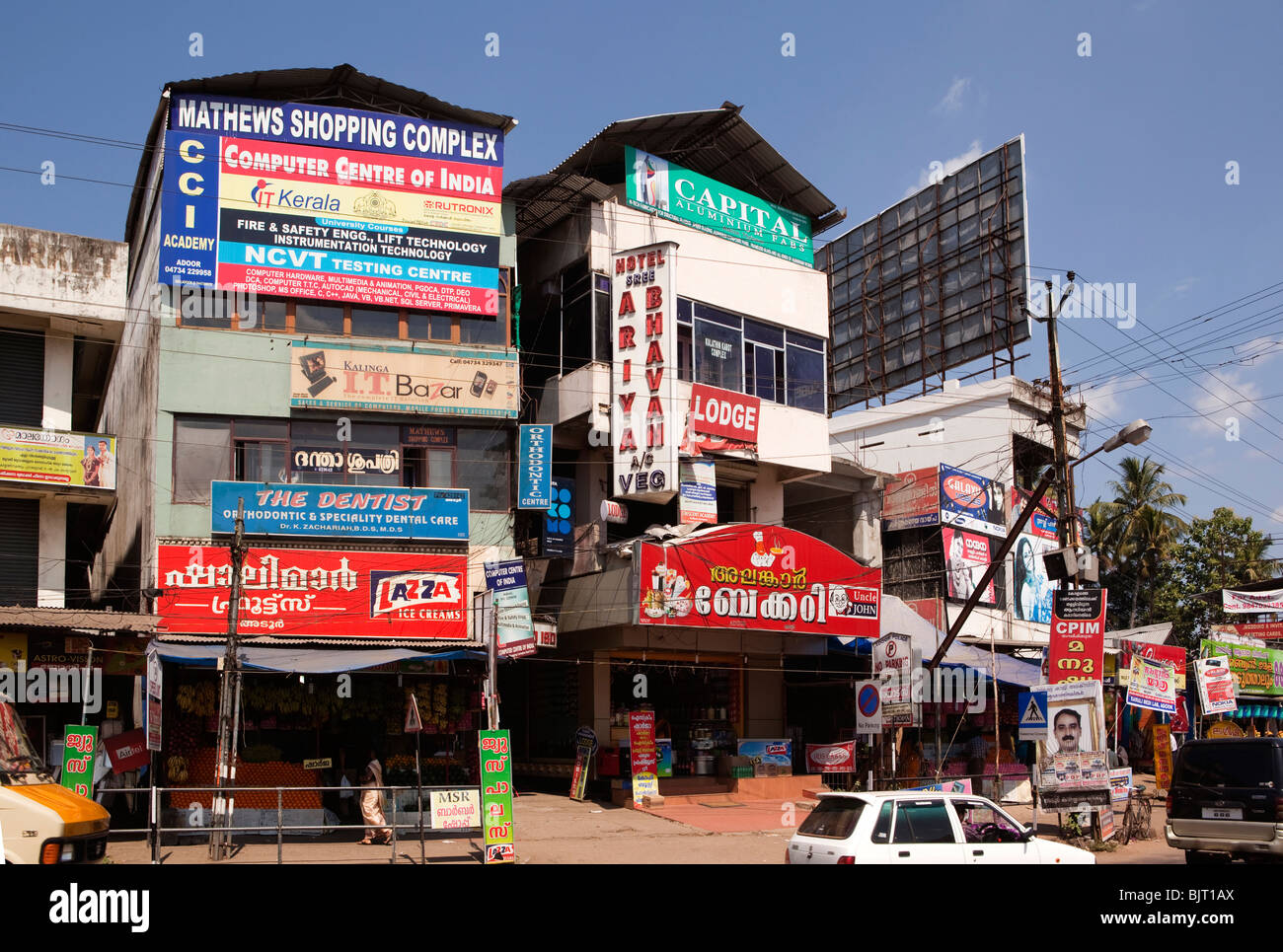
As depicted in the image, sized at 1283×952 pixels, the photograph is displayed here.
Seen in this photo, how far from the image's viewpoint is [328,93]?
26484 millimetres

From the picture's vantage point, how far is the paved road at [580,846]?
61.7 feet

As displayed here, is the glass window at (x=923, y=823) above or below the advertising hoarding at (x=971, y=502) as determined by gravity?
below

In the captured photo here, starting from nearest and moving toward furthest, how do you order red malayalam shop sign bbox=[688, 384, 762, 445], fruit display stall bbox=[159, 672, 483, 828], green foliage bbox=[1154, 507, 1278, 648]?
1. fruit display stall bbox=[159, 672, 483, 828]
2. red malayalam shop sign bbox=[688, 384, 762, 445]
3. green foliage bbox=[1154, 507, 1278, 648]

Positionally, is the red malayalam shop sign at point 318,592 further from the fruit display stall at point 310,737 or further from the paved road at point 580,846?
the paved road at point 580,846

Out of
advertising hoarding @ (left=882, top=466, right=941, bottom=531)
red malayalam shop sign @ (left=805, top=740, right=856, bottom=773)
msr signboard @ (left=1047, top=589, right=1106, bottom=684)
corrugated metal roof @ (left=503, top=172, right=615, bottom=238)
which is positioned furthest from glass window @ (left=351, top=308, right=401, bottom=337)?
advertising hoarding @ (left=882, top=466, right=941, bottom=531)

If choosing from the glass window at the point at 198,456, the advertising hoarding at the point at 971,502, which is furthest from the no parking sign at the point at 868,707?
the glass window at the point at 198,456

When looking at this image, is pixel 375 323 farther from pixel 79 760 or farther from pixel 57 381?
pixel 79 760

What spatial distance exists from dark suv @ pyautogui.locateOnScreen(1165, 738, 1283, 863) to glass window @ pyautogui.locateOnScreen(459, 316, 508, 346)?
1715 cm

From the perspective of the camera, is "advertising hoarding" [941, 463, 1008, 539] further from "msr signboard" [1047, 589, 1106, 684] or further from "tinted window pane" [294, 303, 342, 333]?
"tinted window pane" [294, 303, 342, 333]

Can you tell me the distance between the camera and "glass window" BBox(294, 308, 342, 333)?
25.4 m

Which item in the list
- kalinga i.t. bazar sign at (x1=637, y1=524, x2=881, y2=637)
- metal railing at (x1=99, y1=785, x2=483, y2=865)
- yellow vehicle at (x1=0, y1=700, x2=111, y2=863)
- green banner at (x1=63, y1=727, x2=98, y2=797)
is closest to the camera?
yellow vehicle at (x1=0, y1=700, x2=111, y2=863)

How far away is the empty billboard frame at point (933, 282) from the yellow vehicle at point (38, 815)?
3380cm

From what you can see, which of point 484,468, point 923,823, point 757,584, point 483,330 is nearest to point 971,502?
point 757,584

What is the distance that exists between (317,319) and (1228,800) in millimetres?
20597
